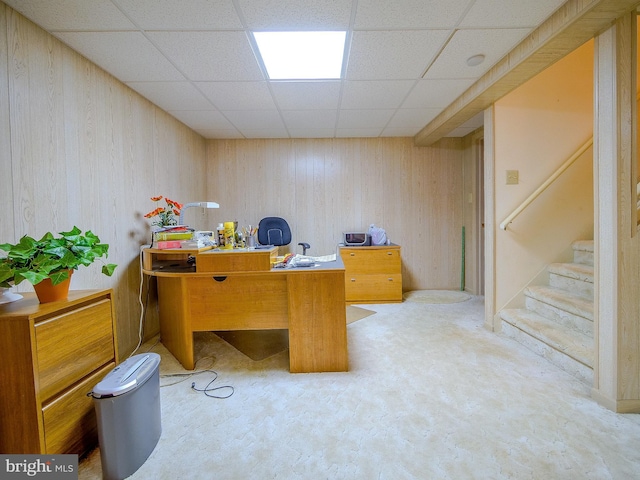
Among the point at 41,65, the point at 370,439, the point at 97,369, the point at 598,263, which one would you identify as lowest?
the point at 370,439

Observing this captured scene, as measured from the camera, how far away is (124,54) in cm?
192

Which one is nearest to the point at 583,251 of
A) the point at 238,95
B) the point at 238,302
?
the point at 238,302

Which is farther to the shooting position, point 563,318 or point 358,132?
point 358,132

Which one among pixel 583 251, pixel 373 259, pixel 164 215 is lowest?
pixel 373 259

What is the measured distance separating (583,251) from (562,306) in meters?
0.67

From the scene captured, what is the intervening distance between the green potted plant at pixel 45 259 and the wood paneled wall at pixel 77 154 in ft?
1.63

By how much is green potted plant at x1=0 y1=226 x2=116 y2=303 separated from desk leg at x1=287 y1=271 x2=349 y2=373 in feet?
3.80

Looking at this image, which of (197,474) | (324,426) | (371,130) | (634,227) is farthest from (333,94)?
(197,474)

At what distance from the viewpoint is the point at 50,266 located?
1.13m

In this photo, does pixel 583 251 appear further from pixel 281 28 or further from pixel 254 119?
pixel 254 119

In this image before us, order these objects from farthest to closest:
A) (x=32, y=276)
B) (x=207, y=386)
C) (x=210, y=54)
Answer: (x=210, y=54) → (x=207, y=386) → (x=32, y=276)

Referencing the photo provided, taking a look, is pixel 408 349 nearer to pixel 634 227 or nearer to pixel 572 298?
pixel 572 298

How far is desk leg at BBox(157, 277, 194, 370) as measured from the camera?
202 centimetres

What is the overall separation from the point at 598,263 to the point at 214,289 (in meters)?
2.51
